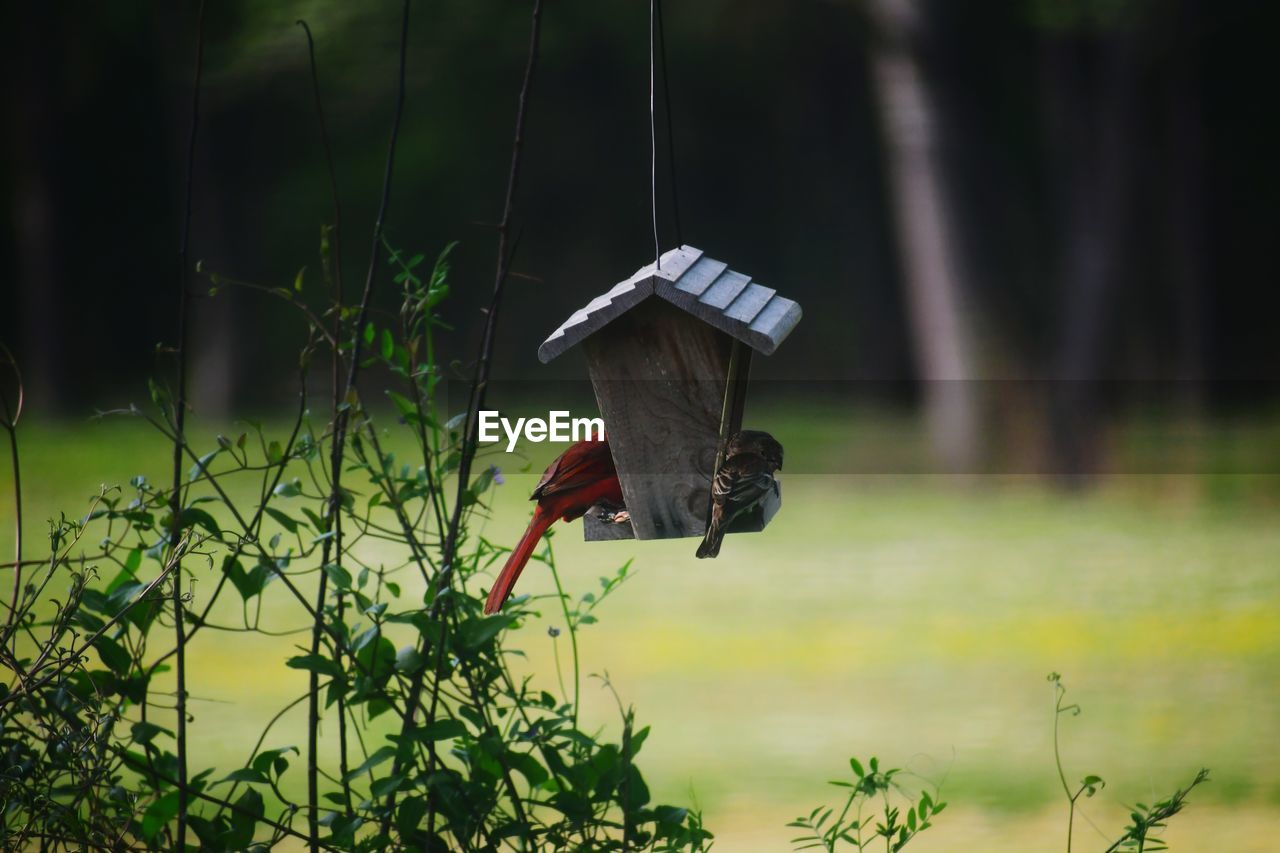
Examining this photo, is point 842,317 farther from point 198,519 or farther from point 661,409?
point 198,519

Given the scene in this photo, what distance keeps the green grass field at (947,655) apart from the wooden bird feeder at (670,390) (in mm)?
884

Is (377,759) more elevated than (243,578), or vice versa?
(243,578)

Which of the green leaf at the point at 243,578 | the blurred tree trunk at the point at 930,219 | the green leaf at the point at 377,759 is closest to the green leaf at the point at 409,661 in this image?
the green leaf at the point at 377,759

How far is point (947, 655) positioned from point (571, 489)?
551 centimetres

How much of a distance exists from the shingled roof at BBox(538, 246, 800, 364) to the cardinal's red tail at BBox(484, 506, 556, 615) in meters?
0.26

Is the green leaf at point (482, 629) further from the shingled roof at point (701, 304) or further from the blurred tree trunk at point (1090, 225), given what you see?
the blurred tree trunk at point (1090, 225)

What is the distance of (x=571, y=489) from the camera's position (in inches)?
89.6

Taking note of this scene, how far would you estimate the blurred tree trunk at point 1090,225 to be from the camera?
12.0 metres

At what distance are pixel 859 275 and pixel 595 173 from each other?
382cm

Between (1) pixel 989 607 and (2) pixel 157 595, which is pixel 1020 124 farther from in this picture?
(2) pixel 157 595

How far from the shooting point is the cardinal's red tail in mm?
2014

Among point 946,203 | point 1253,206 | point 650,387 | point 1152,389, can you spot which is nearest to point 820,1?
point 946,203

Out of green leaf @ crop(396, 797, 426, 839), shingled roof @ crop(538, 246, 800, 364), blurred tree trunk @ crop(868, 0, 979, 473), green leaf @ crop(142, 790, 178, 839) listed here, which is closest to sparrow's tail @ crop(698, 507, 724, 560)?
shingled roof @ crop(538, 246, 800, 364)

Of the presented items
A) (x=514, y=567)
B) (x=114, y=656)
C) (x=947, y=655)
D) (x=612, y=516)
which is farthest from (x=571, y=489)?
(x=947, y=655)
